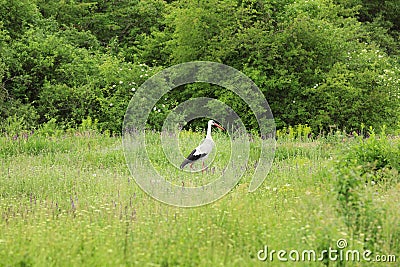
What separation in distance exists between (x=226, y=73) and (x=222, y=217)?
8674 mm

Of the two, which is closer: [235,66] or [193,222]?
[193,222]

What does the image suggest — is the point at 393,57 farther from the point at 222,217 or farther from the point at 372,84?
the point at 222,217

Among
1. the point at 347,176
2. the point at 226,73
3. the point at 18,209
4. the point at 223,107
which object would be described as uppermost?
the point at 226,73

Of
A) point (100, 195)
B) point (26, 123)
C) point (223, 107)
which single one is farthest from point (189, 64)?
point (100, 195)

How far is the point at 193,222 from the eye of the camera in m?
5.32

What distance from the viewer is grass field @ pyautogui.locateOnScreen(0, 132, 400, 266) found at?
454cm

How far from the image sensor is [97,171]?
823 centimetres

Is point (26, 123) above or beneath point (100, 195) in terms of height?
above

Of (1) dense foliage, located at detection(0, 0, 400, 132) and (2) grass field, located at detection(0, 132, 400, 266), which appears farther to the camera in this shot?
(1) dense foliage, located at detection(0, 0, 400, 132)

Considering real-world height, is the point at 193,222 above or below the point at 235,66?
below

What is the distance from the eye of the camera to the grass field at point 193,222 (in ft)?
14.9

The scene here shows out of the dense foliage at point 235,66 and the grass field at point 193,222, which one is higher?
the dense foliage at point 235,66

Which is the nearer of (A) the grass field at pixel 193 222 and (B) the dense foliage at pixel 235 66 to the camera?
(A) the grass field at pixel 193 222

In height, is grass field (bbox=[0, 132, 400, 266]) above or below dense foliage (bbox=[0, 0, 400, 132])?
below
